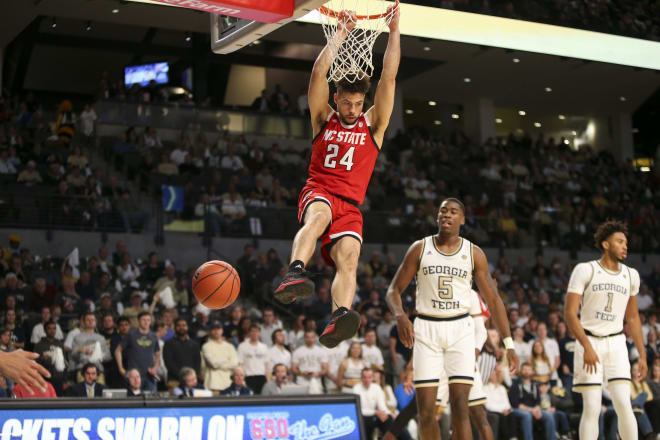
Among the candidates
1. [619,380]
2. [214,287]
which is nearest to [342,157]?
[214,287]

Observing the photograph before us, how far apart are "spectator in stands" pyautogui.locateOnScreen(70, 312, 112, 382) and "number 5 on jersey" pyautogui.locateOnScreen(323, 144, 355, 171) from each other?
589 cm

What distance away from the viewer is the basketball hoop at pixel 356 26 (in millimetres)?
7016

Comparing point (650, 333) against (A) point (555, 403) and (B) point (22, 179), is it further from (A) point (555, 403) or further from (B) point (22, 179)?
(B) point (22, 179)

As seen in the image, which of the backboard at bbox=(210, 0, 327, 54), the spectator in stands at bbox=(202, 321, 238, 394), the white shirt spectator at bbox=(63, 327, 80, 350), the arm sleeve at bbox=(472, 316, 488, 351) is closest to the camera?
the backboard at bbox=(210, 0, 327, 54)

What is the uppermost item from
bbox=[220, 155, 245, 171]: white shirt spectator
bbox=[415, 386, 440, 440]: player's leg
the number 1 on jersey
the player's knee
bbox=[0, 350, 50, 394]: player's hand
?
bbox=[220, 155, 245, 171]: white shirt spectator

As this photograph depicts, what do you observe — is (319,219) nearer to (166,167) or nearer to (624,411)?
(624,411)

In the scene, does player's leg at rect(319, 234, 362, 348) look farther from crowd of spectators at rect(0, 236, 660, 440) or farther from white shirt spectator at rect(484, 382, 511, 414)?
white shirt spectator at rect(484, 382, 511, 414)

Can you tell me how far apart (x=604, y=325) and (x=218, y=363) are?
17.8ft

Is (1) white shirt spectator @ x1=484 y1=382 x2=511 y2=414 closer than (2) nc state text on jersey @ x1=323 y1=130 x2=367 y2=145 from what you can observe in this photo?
No

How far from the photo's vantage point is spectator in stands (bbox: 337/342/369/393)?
12242 mm

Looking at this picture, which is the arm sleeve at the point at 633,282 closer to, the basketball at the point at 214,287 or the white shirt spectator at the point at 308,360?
the basketball at the point at 214,287

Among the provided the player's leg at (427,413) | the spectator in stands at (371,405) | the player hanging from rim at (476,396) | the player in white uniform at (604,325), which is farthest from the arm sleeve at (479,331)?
the spectator in stands at (371,405)

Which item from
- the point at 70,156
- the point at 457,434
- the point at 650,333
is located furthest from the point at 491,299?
the point at 70,156

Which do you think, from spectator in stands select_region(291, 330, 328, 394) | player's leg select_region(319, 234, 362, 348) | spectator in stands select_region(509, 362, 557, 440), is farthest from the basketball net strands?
spectator in stands select_region(509, 362, 557, 440)
